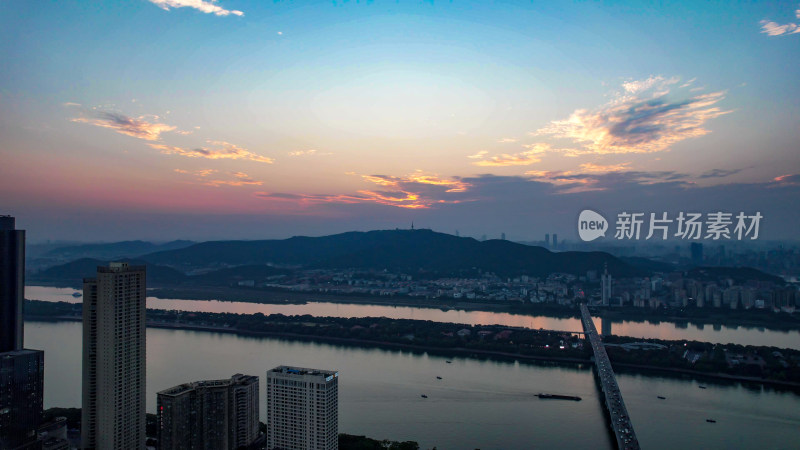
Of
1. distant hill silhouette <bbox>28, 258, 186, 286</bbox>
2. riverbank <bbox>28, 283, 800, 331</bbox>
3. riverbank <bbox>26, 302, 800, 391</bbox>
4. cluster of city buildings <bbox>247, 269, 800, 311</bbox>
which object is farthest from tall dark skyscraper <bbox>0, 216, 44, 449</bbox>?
distant hill silhouette <bbox>28, 258, 186, 286</bbox>

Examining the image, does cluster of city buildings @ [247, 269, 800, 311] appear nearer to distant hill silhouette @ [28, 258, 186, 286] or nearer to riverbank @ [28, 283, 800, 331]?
riverbank @ [28, 283, 800, 331]

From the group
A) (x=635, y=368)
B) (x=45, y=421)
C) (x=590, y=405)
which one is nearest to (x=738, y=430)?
(x=590, y=405)

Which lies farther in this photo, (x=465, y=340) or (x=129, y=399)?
(x=465, y=340)

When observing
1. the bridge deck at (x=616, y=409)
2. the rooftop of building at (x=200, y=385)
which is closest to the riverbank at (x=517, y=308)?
the bridge deck at (x=616, y=409)

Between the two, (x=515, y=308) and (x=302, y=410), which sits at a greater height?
(x=302, y=410)

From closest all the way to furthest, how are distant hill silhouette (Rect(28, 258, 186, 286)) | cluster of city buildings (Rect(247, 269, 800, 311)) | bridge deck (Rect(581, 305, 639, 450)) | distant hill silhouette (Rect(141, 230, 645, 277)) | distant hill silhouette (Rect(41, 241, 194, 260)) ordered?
bridge deck (Rect(581, 305, 639, 450)), cluster of city buildings (Rect(247, 269, 800, 311)), distant hill silhouette (Rect(28, 258, 186, 286)), distant hill silhouette (Rect(141, 230, 645, 277)), distant hill silhouette (Rect(41, 241, 194, 260))

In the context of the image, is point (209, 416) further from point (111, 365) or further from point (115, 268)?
point (115, 268)

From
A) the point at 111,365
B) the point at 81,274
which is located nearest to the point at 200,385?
the point at 111,365

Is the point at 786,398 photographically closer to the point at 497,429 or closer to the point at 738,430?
the point at 738,430
